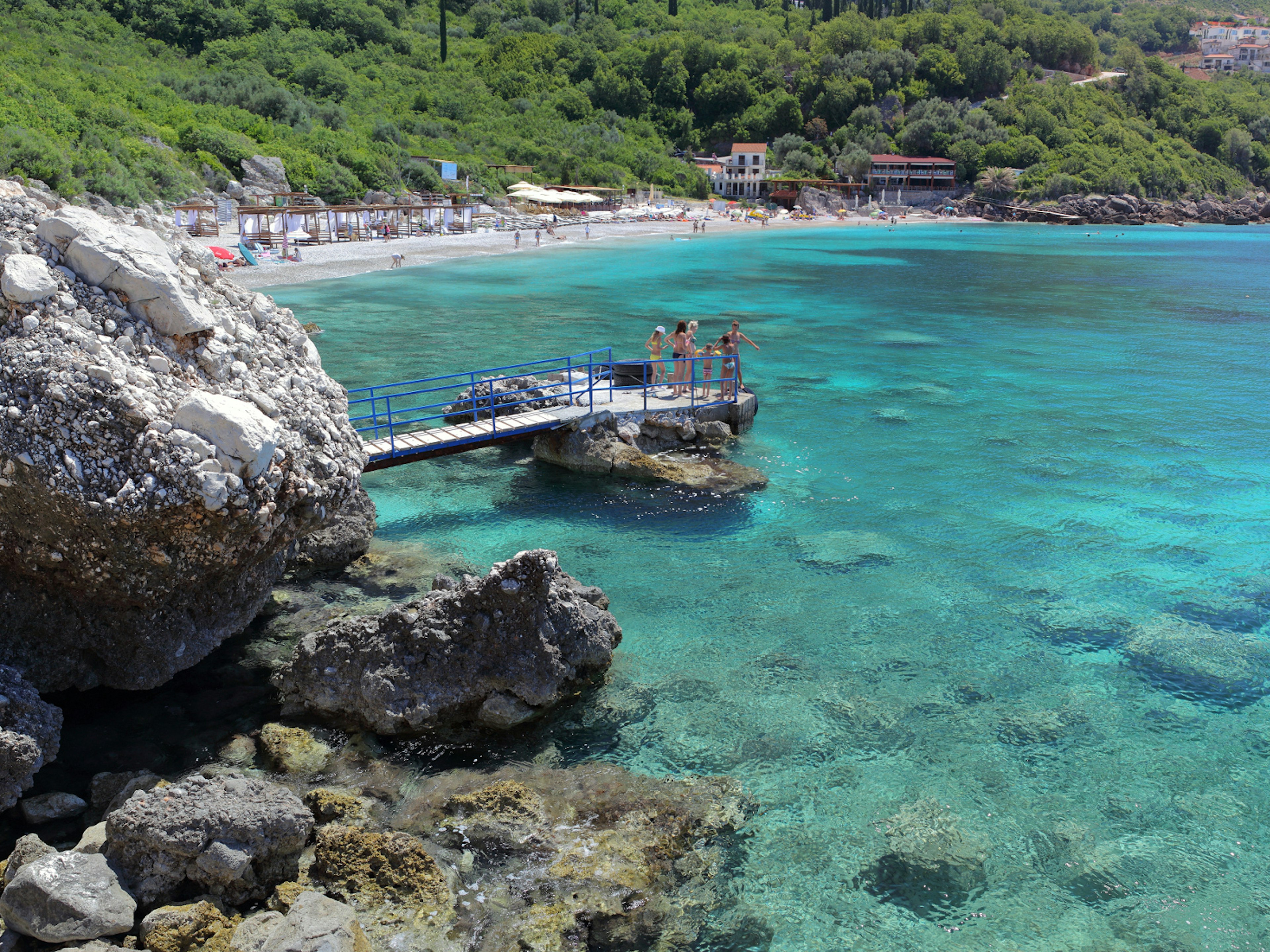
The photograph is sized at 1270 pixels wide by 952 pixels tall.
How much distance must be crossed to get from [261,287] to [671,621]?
127 ft

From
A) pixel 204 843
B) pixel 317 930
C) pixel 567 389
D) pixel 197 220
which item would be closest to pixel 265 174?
pixel 197 220

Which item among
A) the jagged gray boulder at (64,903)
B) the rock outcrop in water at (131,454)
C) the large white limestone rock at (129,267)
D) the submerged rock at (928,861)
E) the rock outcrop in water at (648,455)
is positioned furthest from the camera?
the rock outcrop in water at (648,455)

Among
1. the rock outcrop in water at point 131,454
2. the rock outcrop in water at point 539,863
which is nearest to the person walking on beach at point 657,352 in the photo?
the rock outcrop in water at point 131,454

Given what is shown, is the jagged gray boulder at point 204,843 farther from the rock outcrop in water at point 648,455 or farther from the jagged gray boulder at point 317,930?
the rock outcrop in water at point 648,455

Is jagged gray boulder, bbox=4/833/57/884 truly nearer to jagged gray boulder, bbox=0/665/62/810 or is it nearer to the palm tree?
jagged gray boulder, bbox=0/665/62/810

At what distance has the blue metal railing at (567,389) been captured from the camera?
762 inches

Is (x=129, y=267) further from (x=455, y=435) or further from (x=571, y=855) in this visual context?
(x=455, y=435)

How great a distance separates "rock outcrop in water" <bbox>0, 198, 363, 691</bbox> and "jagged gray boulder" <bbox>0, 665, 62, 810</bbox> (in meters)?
0.67

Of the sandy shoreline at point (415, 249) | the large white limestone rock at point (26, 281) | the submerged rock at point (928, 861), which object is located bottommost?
the submerged rock at point (928, 861)

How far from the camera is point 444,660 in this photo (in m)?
10.4

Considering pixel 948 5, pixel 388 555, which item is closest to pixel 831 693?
pixel 388 555

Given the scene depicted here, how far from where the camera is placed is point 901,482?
20.2 meters

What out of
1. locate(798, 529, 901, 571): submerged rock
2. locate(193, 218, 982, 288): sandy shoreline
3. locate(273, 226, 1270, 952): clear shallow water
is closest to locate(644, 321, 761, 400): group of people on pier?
locate(273, 226, 1270, 952): clear shallow water

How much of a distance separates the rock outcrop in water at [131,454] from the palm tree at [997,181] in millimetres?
145162
